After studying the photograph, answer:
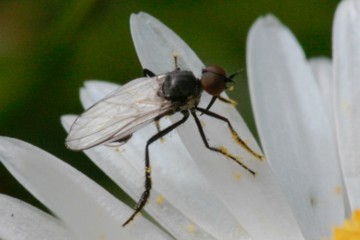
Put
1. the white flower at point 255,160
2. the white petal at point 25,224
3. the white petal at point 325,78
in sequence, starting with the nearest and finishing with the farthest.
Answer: the white petal at point 25,224
the white flower at point 255,160
the white petal at point 325,78

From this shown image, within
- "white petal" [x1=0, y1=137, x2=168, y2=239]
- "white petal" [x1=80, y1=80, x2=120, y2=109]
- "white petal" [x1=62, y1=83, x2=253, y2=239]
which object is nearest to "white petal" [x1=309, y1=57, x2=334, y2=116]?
"white petal" [x1=62, y1=83, x2=253, y2=239]

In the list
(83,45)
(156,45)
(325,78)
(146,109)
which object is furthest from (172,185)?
(83,45)

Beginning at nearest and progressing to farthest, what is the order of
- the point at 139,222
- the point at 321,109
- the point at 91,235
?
the point at 91,235
the point at 139,222
the point at 321,109

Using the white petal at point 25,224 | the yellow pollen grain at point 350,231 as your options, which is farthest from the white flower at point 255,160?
the yellow pollen grain at point 350,231

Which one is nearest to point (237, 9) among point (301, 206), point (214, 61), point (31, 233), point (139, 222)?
point (214, 61)

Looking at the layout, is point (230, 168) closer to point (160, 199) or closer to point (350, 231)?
point (160, 199)

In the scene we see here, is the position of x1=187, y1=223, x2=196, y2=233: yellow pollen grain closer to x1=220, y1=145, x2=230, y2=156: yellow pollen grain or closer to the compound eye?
x1=220, y1=145, x2=230, y2=156: yellow pollen grain

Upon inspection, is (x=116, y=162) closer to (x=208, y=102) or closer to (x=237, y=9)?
(x=208, y=102)

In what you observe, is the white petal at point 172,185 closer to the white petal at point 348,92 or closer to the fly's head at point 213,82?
the fly's head at point 213,82
